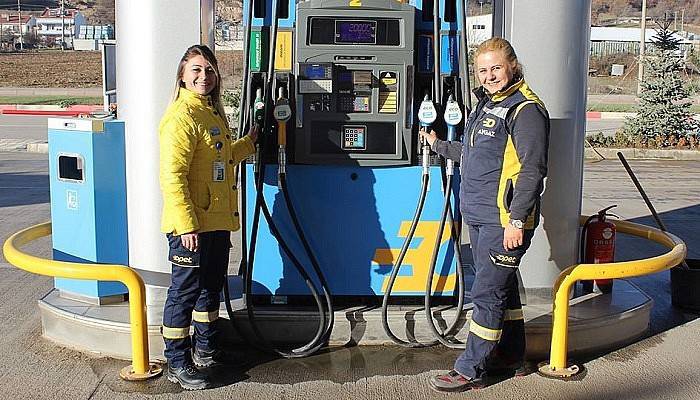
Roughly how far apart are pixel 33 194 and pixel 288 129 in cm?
748

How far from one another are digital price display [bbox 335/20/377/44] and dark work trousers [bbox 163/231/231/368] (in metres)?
1.44

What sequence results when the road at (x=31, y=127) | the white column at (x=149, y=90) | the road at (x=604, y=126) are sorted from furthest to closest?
the road at (x=604, y=126), the road at (x=31, y=127), the white column at (x=149, y=90)

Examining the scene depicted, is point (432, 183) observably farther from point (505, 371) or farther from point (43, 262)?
point (43, 262)

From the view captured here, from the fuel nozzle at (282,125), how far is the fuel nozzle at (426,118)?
0.79 m

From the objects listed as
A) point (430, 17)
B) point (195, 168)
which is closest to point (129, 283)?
point (195, 168)

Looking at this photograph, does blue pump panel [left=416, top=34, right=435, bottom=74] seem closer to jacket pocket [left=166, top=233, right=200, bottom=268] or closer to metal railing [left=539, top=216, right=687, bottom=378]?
metal railing [left=539, top=216, right=687, bottom=378]

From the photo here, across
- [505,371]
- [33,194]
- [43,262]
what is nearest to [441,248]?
[505,371]

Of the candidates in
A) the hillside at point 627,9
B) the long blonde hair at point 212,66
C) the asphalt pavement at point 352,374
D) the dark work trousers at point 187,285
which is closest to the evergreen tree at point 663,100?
the asphalt pavement at point 352,374

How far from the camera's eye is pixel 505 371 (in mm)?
4930

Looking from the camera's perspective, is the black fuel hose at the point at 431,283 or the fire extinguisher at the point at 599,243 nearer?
the black fuel hose at the point at 431,283

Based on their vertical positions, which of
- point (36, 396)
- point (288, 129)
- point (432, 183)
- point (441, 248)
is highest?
point (288, 129)

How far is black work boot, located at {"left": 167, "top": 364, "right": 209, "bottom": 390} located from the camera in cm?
464

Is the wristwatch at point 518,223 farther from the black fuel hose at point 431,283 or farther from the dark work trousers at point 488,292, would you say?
the black fuel hose at point 431,283

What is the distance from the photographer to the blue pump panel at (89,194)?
215 inches
